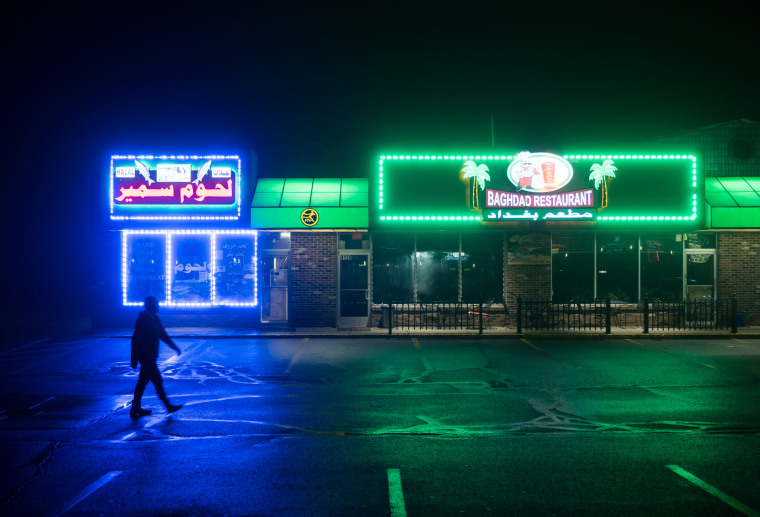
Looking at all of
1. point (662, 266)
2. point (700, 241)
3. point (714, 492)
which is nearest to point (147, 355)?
point (714, 492)

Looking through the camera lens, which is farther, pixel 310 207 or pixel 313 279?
pixel 313 279

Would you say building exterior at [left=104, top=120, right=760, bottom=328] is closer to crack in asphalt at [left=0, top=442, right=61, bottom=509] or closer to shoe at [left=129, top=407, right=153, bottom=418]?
shoe at [left=129, top=407, right=153, bottom=418]

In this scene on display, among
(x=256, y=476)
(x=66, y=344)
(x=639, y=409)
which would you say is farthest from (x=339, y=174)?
(x=256, y=476)

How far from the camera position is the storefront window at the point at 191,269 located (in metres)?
18.6

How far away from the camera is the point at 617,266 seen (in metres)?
18.7

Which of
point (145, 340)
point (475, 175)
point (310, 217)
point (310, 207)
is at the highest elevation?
point (475, 175)

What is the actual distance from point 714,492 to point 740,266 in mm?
16602

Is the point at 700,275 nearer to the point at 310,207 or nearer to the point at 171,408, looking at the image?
the point at 310,207

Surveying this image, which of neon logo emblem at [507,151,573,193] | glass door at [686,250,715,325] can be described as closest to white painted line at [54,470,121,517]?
neon logo emblem at [507,151,573,193]

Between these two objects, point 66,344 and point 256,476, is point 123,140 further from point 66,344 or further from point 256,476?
point 256,476

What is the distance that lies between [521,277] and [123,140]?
1484 cm

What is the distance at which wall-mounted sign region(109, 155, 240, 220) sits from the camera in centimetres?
1817

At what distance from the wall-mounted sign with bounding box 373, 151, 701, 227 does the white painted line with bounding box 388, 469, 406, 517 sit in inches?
514

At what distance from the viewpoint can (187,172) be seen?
18219 millimetres
